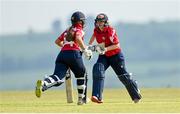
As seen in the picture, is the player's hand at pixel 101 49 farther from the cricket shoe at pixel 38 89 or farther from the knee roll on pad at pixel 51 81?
the cricket shoe at pixel 38 89

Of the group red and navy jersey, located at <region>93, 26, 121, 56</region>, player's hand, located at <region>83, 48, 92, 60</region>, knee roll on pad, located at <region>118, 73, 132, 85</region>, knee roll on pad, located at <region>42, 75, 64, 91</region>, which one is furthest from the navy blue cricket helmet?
knee roll on pad, located at <region>42, 75, 64, 91</region>

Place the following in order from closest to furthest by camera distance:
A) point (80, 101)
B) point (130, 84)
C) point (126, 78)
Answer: point (80, 101) < point (126, 78) < point (130, 84)

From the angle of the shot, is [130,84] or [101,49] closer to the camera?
[101,49]

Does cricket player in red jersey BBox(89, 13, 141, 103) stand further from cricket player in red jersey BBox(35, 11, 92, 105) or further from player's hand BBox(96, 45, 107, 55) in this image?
cricket player in red jersey BBox(35, 11, 92, 105)

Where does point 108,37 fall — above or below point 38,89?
above

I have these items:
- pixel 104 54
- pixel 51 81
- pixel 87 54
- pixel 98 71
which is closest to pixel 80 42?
pixel 87 54

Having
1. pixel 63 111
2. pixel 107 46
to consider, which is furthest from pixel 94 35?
pixel 63 111

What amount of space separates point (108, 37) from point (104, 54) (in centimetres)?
54

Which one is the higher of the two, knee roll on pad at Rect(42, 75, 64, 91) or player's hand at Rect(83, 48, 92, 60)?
player's hand at Rect(83, 48, 92, 60)

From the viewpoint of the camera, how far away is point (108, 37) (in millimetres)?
22984

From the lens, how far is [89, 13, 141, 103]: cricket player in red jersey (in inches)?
904

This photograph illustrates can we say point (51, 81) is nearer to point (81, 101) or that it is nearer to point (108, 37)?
point (81, 101)

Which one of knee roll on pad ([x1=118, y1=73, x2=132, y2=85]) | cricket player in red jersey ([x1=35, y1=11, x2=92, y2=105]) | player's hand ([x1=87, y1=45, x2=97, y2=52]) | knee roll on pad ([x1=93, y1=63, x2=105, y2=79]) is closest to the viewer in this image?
cricket player in red jersey ([x1=35, y1=11, x2=92, y2=105])

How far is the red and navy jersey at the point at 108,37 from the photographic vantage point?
22.9 meters
